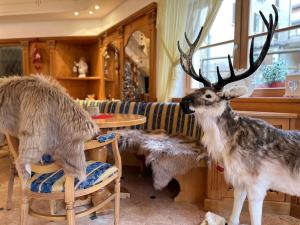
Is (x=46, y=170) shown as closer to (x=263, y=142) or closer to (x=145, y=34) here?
(x=263, y=142)

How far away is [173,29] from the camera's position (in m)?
3.00

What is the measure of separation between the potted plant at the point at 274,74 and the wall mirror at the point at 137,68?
1.65 m

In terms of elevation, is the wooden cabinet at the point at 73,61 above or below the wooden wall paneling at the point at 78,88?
above

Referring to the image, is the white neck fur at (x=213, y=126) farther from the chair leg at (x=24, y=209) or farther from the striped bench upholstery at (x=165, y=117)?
the chair leg at (x=24, y=209)

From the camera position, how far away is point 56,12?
448cm

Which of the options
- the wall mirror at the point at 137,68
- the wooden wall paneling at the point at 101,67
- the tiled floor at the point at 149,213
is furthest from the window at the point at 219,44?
the wooden wall paneling at the point at 101,67

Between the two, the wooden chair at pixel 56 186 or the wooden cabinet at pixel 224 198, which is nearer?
the wooden chair at pixel 56 186

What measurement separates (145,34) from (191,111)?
233cm

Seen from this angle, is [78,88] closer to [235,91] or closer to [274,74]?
[274,74]

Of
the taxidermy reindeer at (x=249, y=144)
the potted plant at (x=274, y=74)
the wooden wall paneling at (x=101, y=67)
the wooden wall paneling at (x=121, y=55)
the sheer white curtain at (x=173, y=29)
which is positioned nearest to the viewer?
the taxidermy reindeer at (x=249, y=144)

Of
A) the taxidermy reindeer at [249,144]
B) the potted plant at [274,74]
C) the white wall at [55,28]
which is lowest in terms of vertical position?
the taxidermy reindeer at [249,144]

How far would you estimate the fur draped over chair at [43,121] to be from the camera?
118cm

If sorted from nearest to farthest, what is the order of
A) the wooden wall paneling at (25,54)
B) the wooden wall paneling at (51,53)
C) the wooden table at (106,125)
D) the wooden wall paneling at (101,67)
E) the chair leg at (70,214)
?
the chair leg at (70,214) < the wooden table at (106,125) < the wooden wall paneling at (101,67) < the wooden wall paneling at (51,53) < the wooden wall paneling at (25,54)

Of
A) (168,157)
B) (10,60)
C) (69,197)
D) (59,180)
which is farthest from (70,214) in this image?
(10,60)
